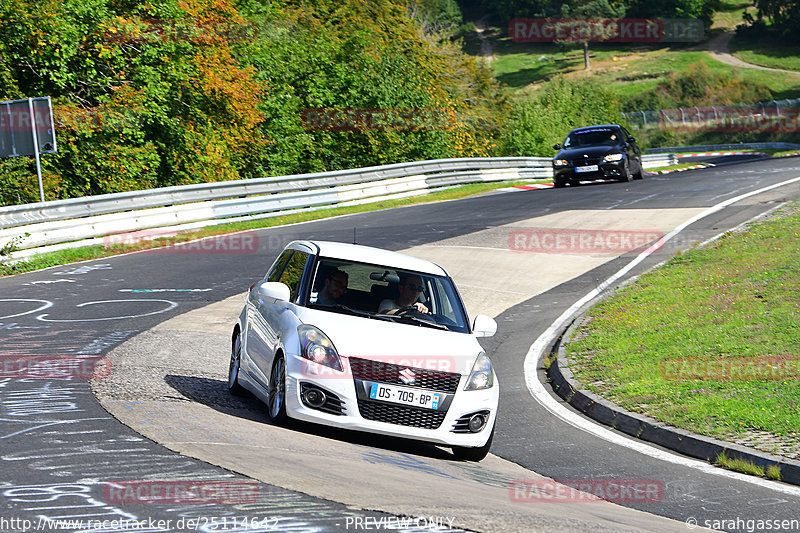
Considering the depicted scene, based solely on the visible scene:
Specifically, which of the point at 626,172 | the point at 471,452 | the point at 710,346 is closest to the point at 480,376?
the point at 471,452

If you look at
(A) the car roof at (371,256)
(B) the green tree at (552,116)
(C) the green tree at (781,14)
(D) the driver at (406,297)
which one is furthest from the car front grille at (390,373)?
(C) the green tree at (781,14)

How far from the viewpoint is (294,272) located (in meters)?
9.21

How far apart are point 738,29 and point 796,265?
117 metres

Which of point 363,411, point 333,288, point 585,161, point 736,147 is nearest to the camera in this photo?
point 363,411

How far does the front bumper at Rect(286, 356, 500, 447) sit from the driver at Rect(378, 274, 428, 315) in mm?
1114

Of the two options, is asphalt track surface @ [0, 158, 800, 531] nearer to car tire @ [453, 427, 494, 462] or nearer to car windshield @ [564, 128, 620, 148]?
car tire @ [453, 427, 494, 462]

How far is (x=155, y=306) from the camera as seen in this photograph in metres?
14.1

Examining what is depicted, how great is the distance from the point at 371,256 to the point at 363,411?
203 cm

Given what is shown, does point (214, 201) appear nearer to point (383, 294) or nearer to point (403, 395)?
point (383, 294)

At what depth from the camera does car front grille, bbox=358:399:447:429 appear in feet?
25.4

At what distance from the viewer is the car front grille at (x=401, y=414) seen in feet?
25.4

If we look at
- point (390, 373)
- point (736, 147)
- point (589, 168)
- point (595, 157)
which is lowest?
point (736, 147)

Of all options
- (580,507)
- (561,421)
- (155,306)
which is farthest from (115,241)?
(580,507)

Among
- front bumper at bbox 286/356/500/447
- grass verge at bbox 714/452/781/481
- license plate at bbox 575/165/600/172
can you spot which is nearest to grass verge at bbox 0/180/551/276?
license plate at bbox 575/165/600/172
